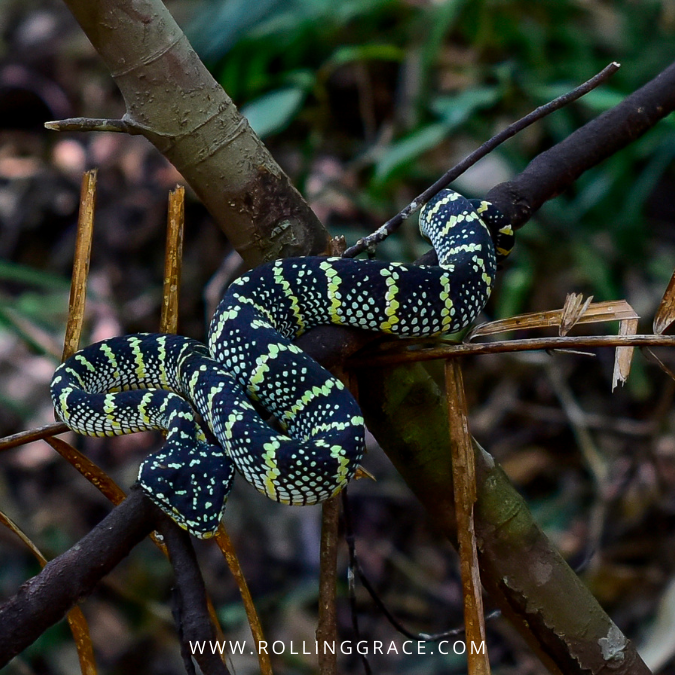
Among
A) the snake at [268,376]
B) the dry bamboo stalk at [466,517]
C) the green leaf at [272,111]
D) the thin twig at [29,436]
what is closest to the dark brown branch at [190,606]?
the snake at [268,376]

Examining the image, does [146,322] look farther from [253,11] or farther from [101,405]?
[101,405]

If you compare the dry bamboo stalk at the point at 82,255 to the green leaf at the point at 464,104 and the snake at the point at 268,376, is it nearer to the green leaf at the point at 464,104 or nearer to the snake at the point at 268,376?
the snake at the point at 268,376

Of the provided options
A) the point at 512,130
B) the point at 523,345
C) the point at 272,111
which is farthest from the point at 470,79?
the point at 523,345

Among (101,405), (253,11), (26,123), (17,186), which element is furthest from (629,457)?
(26,123)

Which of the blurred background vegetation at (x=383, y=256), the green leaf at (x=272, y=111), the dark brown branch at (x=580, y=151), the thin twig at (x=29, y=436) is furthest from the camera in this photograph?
the blurred background vegetation at (x=383, y=256)

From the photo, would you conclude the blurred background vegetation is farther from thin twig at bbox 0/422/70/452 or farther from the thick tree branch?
thin twig at bbox 0/422/70/452

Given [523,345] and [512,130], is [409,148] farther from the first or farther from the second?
[523,345]
